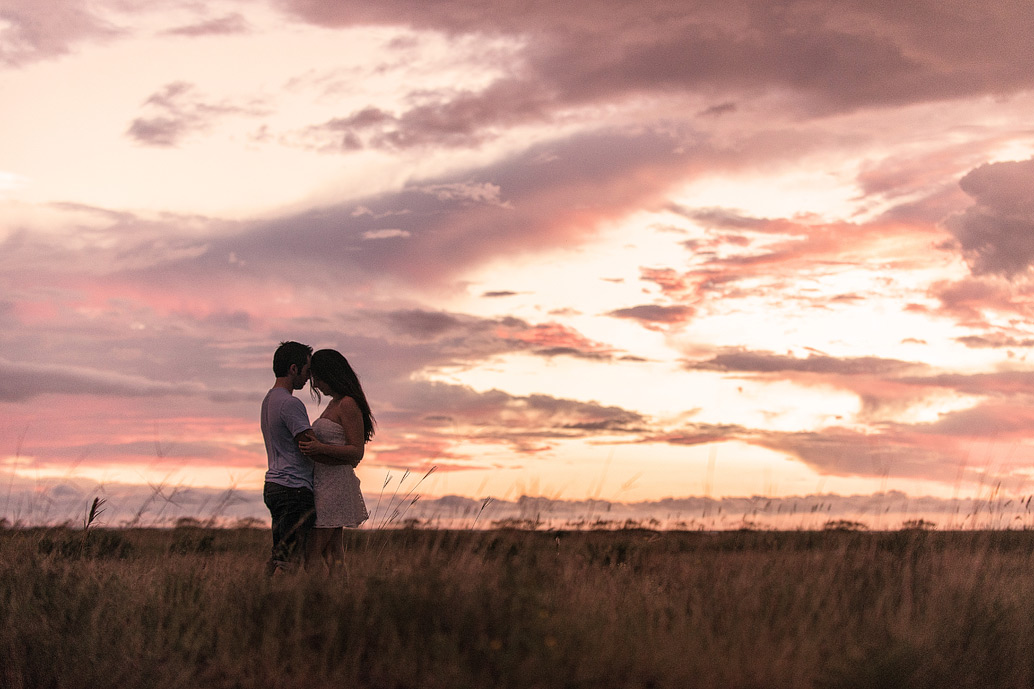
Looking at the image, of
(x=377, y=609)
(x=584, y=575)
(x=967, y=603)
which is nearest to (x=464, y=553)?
(x=584, y=575)

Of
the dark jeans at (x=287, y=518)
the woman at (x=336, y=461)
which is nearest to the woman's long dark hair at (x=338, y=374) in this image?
the woman at (x=336, y=461)

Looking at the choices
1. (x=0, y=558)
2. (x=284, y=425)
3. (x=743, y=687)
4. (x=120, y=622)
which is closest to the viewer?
(x=743, y=687)

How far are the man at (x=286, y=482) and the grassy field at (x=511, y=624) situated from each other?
1.20ft

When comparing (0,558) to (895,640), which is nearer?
(895,640)

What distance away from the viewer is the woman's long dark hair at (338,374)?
300 inches

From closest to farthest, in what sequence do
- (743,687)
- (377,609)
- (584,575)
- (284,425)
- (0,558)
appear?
(743,687), (377,609), (284,425), (584,575), (0,558)

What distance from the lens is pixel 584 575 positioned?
813cm

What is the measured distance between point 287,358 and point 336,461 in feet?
3.25

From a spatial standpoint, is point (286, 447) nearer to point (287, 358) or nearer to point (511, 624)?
point (287, 358)

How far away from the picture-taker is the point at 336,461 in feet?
24.7

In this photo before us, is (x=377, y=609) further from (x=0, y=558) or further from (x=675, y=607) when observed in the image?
(x=0, y=558)

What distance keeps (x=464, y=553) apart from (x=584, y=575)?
3.67ft

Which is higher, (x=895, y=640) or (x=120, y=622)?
(x=895, y=640)

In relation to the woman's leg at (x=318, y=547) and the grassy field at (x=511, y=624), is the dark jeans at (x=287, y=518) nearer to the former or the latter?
the woman's leg at (x=318, y=547)
